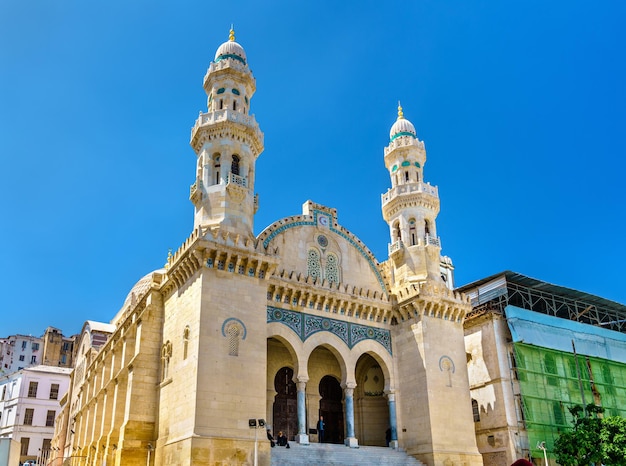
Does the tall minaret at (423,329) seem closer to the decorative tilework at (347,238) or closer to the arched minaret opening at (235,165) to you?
the decorative tilework at (347,238)

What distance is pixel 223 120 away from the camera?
26875mm

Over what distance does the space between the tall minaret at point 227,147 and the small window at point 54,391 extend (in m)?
38.3

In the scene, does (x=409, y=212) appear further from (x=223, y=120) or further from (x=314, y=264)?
(x=223, y=120)

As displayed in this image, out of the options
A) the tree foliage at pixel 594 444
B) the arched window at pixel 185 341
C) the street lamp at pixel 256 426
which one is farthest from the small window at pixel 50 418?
the tree foliage at pixel 594 444

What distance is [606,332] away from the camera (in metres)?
36.7

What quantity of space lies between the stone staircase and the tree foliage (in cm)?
798

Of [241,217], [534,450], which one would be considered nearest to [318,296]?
[241,217]

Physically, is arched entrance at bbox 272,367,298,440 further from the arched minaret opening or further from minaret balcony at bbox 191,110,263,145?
minaret balcony at bbox 191,110,263,145

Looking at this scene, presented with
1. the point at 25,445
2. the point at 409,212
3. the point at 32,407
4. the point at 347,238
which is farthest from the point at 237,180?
the point at 25,445

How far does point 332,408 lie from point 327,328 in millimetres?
5419

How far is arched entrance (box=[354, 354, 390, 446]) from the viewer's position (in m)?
29.5

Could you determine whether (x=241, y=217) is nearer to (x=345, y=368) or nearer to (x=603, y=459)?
(x=345, y=368)

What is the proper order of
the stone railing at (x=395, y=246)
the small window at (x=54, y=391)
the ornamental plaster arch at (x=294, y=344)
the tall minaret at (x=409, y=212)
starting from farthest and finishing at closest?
the small window at (x=54, y=391) < the stone railing at (x=395, y=246) < the tall minaret at (x=409, y=212) < the ornamental plaster arch at (x=294, y=344)

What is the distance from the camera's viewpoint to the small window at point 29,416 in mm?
53000
